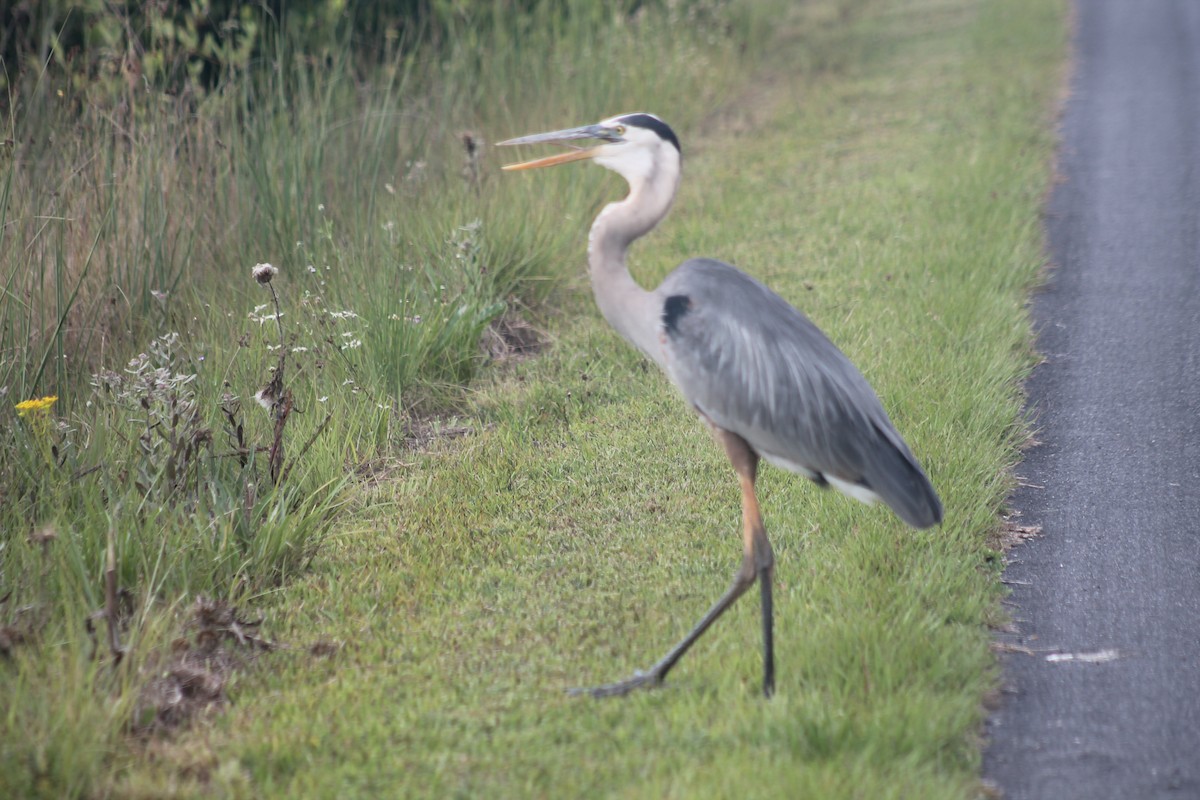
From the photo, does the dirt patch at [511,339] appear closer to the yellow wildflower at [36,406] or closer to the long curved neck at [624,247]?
the yellow wildflower at [36,406]

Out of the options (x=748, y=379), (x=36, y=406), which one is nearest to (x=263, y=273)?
(x=36, y=406)

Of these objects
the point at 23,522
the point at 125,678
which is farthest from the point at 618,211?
the point at 23,522

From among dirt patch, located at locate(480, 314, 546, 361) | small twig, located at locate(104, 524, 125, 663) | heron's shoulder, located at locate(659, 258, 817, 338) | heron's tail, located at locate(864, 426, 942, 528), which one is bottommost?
dirt patch, located at locate(480, 314, 546, 361)

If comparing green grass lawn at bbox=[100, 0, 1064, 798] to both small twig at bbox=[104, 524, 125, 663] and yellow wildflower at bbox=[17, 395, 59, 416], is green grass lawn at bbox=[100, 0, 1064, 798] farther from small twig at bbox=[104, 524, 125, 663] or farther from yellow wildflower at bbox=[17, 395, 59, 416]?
yellow wildflower at bbox=[17, 395, 59, 416]

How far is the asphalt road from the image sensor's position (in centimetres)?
347

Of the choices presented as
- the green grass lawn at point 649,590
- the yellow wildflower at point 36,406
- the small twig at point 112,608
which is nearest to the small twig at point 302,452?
the green grass lawn at point 649,590

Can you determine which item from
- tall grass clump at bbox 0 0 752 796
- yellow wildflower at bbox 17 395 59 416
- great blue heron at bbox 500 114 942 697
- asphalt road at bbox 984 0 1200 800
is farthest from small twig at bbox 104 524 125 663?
asphalt road at bbox 984 0 1200 800

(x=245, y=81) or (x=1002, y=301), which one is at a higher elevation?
(x=245, y=81)

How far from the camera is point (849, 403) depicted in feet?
12.6

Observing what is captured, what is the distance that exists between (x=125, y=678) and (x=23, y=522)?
3.40 feet

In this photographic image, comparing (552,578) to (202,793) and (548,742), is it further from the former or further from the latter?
(202,793)

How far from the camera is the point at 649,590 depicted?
14.3 ft

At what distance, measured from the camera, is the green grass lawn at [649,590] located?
3404mm

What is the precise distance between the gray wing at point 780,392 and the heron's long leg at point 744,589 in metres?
0.09
